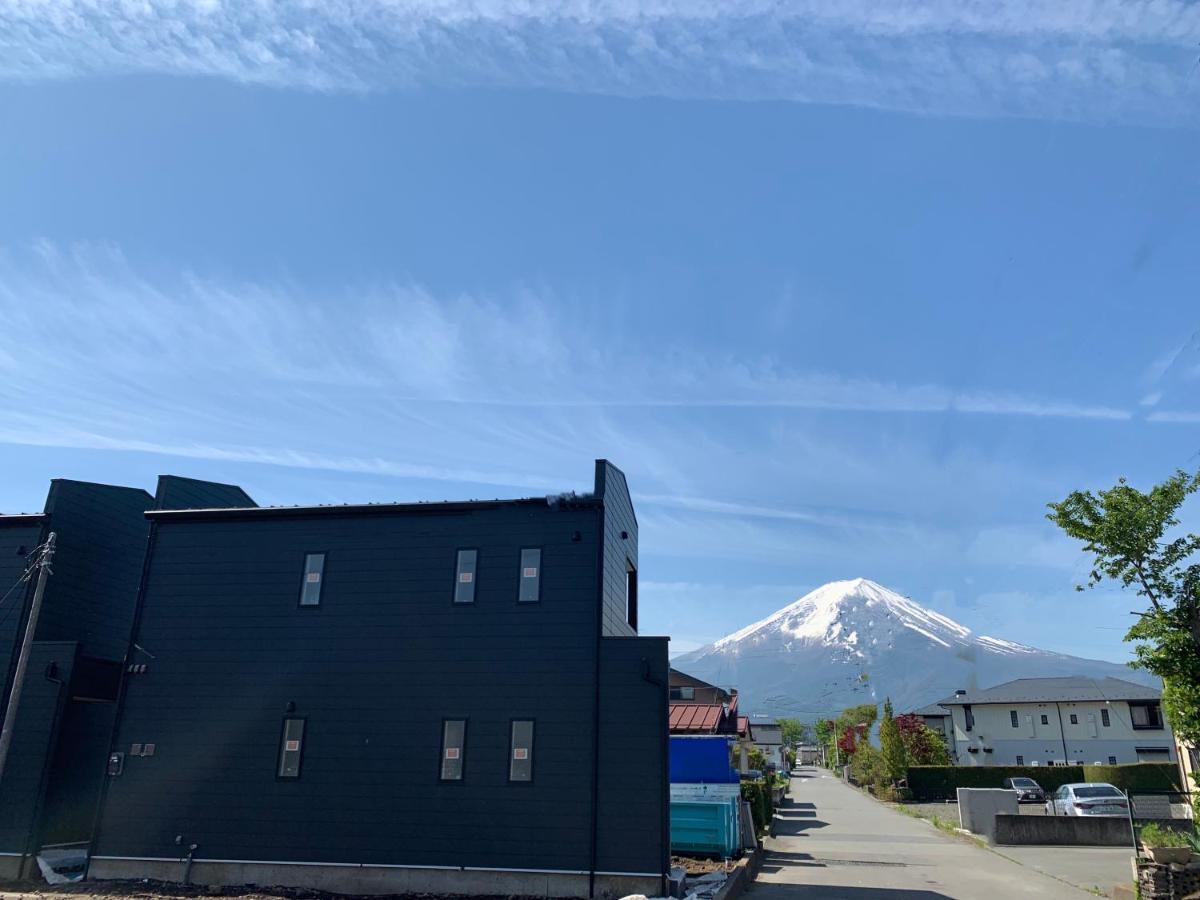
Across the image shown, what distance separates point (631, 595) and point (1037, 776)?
37.4 m

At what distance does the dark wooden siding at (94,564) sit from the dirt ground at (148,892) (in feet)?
16.9

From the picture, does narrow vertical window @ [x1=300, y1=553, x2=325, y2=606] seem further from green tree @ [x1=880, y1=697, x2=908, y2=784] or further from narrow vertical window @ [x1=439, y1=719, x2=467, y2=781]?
green tree @ [x1=880, y1=697, x2=908, y2=784]

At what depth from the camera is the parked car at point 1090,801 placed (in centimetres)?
2689

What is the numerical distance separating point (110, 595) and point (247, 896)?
9.09 meters

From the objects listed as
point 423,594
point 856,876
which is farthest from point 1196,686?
point 423,594

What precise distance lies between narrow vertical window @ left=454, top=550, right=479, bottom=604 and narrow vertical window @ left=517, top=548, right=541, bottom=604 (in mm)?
1001

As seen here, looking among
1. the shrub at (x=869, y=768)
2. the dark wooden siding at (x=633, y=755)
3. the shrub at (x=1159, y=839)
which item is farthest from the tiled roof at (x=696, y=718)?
the shrub at (x=869, y=768)

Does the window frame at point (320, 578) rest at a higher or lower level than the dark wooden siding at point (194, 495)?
lower

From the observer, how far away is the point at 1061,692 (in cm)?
5631

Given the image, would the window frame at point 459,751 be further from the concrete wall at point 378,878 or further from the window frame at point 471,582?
the window frame at point 471,582

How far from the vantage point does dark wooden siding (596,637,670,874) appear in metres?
14.2

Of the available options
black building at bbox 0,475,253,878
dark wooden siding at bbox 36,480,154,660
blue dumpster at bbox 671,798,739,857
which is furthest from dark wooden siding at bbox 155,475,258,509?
blue dumpster at bbox 671,798,739,857

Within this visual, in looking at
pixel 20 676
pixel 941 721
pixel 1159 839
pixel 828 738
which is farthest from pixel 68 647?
pixel 828 738

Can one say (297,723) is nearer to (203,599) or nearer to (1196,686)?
(203,599)
